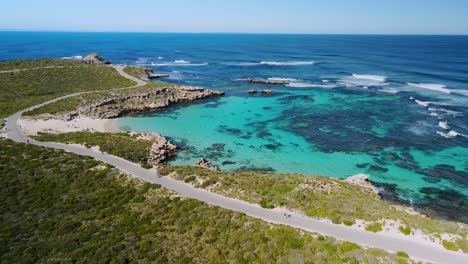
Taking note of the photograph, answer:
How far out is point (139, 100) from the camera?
73750 mm

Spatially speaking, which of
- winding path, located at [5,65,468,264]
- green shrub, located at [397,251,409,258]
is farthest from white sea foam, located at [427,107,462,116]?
green shrub, located at [397,251,409,258]

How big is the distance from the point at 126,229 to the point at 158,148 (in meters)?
20.7

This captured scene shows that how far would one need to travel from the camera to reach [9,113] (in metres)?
60.1

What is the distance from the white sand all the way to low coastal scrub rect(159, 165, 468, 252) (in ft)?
88.3

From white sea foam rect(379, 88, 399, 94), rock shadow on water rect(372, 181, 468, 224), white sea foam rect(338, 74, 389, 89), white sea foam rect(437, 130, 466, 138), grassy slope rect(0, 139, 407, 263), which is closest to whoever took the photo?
grassy slope rect(0, 139, 407, 263)

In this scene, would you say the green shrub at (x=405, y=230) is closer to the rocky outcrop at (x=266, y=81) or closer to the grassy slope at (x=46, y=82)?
the grassy slope at (x=46, y=82)

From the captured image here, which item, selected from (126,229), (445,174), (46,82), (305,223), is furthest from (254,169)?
(46,82)

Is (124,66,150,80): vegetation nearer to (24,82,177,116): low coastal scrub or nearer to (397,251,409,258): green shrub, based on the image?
(24,82,177,116): low coastal scrub

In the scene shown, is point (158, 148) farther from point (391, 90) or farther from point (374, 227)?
point (391, 90)

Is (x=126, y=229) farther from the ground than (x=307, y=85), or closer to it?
closer to it

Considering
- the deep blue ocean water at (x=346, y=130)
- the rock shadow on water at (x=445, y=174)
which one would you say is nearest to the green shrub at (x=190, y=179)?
the deep blue ocean water at (x=346, y=130)

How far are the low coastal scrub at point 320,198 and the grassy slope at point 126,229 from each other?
3206 millimetres

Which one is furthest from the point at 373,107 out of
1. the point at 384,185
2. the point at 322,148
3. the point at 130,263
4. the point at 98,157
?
the point at 130,263

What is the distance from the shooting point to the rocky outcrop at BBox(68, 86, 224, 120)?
65625 millimetres
